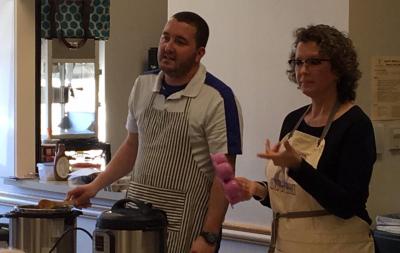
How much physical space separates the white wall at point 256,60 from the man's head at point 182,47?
530 mm

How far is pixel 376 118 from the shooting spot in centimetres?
271

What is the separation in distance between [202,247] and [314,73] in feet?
2.09

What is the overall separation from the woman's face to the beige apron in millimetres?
60

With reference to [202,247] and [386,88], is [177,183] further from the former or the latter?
[386,88]

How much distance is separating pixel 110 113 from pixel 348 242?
12.0 feet

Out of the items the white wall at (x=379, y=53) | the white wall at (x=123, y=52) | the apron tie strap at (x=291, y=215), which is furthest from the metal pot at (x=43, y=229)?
the white wall at (x=123, y=52)

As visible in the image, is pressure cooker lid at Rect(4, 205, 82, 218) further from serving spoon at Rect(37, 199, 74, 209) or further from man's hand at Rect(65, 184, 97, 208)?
man's hand at Rect(65, 184, 97, 208)

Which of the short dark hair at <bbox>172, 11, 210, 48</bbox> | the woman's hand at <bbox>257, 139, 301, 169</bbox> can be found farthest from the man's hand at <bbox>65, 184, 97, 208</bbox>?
the woman's hand at <bbox>257, 139, 301, 169</bbox>

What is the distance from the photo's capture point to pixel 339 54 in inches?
79.9

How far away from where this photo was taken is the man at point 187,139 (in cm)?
231

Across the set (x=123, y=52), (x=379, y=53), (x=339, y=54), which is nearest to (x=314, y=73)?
(x=339, y=54)

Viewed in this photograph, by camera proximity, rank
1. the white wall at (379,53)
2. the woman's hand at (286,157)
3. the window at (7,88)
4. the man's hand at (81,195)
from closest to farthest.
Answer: the woman's hand at (286,157)
the man's hand at (81,195)
the white wall at (379,53)
the window at (7,88)

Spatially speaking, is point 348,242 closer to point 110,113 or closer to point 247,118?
point 247,118

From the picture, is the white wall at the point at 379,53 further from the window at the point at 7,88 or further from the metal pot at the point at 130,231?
the window at the point at 7,88
